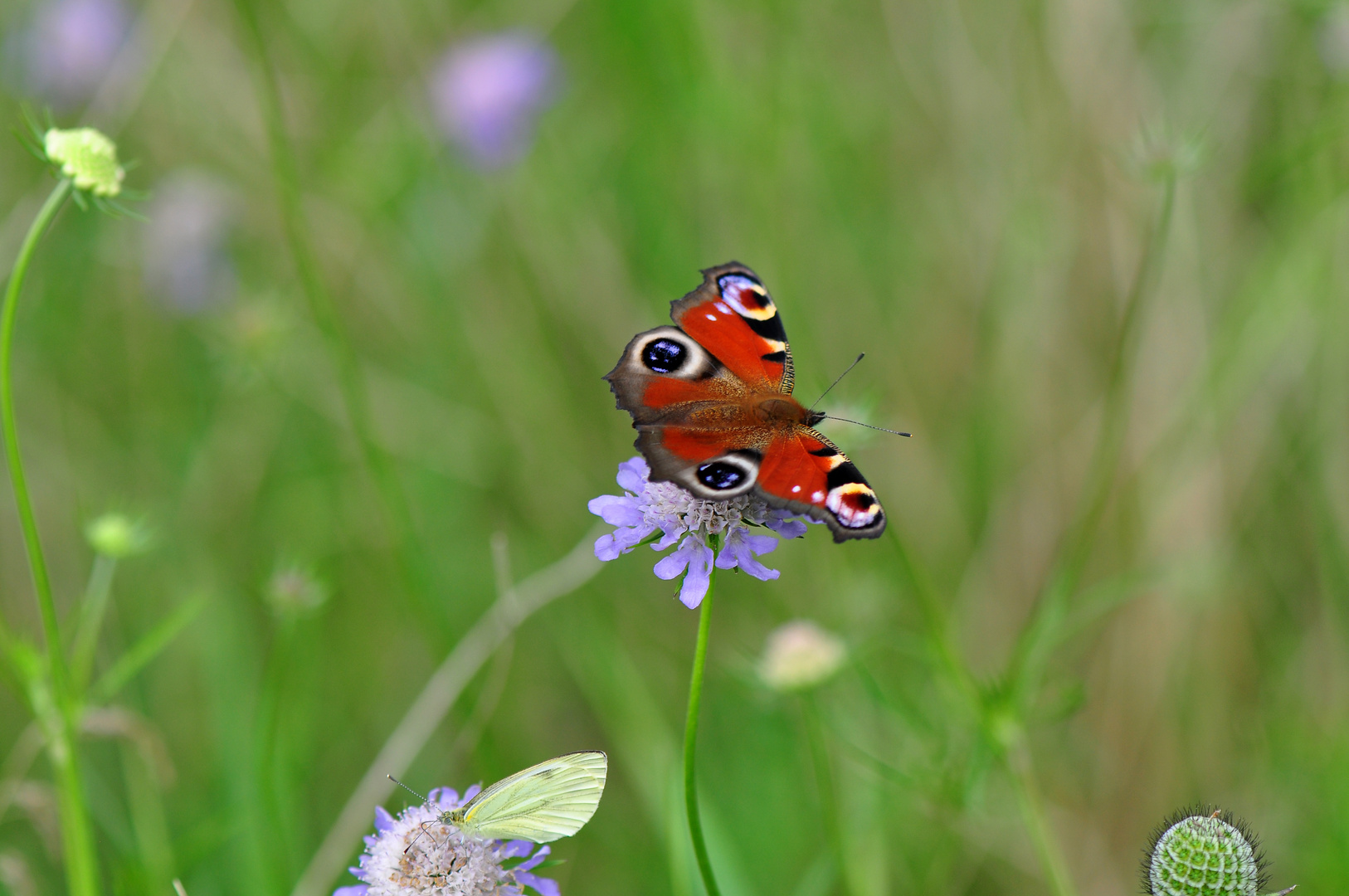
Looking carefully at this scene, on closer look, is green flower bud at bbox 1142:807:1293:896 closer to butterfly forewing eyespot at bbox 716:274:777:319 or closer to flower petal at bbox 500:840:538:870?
flower petal at bbox 500:840:538:870

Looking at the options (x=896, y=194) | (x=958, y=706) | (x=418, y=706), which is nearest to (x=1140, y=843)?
(x=958, y=706)

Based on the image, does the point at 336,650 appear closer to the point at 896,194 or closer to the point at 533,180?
the point at 533,180

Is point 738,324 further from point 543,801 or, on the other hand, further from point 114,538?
point 114,538

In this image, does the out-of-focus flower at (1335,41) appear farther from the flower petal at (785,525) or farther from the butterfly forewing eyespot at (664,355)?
the flower petal at (785,525)

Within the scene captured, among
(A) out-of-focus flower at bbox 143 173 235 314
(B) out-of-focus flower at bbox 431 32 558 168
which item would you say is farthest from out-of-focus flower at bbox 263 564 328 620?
(A) out-of-focus flower at bbox 143 173 235 314

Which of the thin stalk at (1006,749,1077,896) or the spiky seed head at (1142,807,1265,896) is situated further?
the thin stalk at (1006,749,1077,896)
